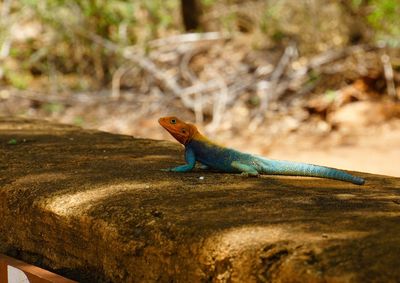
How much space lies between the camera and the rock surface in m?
1.80

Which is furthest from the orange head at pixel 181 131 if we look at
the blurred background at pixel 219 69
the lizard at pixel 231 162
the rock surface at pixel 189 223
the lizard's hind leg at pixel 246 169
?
the blurred background at pixel 219 69

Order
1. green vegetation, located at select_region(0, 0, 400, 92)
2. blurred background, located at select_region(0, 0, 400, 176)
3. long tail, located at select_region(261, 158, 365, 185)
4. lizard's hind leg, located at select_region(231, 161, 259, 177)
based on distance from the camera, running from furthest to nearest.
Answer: green vegetation, located at select_region(0, 0, 400, 92) → blurred background, located at select_region(0, 0, 400, 176) → lizard's hind leg, located at select_region(231, 161, 259, 177) → long tail, located at select_region(261, 158, 365, 185)

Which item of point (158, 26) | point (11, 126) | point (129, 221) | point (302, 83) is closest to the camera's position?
point (129, 221)

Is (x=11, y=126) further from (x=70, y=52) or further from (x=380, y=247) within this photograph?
(x=70, y=52)

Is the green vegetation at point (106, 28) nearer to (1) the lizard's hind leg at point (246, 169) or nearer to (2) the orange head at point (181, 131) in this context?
(2) the orange head at point (181, 131)

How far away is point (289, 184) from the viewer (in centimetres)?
267

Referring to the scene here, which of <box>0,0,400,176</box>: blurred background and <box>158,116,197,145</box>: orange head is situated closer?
<box>158,116,197,145</box>: orange head

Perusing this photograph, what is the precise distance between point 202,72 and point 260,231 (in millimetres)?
9617

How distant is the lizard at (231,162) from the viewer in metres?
2.80

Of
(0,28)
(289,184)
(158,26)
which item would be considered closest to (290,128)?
(158,26)

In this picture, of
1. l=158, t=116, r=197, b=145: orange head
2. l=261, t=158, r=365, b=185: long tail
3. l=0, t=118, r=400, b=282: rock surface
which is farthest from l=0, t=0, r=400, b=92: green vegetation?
l=0, t=118, r=400, b=282: rock surface

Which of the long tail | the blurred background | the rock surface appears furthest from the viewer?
the blurred background

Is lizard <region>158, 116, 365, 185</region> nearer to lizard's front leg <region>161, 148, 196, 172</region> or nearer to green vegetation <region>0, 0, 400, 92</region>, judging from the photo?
lizard's front leg <region>161, 148, 196, 172</region>

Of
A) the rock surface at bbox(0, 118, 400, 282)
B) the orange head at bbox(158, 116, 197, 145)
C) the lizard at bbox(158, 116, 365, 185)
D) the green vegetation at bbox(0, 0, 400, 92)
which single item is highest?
the green vegetation at bbox(0, 0, 400, 92)
